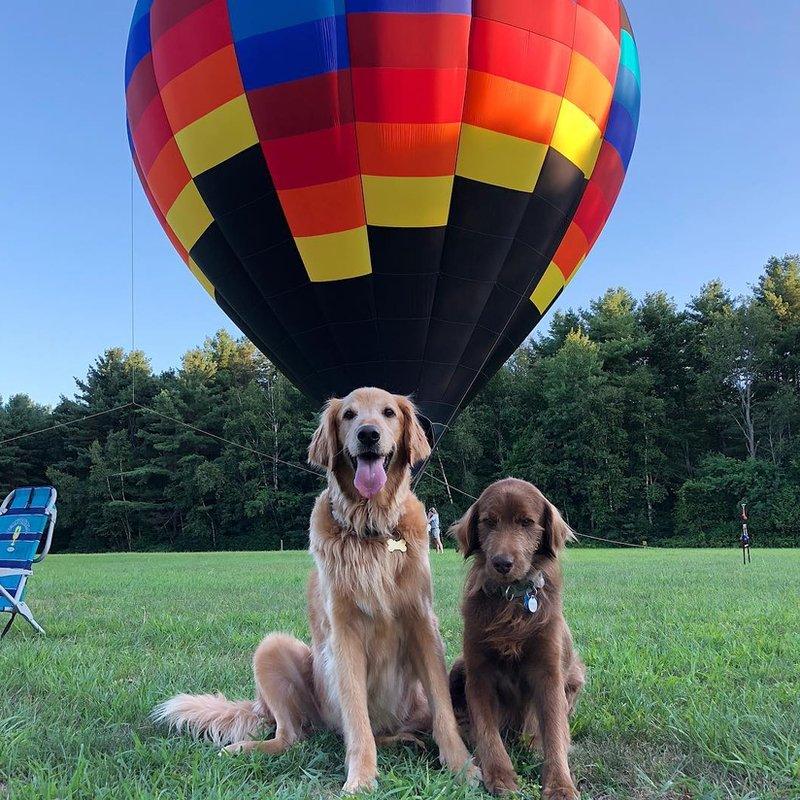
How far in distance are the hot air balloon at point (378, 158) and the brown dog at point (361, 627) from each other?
17.1 ft

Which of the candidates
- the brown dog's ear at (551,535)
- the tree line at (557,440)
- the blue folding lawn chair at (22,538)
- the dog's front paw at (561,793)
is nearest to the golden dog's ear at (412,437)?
the brown dog's ear at (551,535)

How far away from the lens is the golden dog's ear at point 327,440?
3074 millimetres

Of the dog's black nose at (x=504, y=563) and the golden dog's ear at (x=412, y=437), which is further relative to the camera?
the golden dog's ear at (x=412, y=437)

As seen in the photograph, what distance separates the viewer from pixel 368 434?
2.92 metres

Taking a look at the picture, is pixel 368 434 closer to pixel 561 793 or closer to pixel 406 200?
pixel 561 793

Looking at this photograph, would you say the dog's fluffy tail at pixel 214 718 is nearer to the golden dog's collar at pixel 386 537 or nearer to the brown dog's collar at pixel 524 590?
the golden dog's collar at pixel 386 537

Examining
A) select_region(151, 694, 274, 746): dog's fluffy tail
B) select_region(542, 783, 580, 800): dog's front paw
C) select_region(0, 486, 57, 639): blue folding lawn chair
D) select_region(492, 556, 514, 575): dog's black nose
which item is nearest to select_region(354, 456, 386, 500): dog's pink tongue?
select_region(492, 556, 514, 575): dog's black nose

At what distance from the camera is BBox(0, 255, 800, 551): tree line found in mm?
35938

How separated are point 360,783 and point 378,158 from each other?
21.6ft

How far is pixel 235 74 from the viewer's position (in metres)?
7.78

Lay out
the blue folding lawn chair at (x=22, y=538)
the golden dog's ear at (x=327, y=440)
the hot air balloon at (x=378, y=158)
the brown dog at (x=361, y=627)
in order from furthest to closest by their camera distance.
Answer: the hot air balloon at (x=378, y=158), the blue folding lawn chair at (x=22, y=538), the golden dog's ear at (x=327, y=440), the brown dog at (x=361, y=627)

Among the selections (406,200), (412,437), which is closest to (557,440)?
(406,200)

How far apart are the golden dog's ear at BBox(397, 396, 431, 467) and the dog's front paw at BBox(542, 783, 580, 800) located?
137 centimetres

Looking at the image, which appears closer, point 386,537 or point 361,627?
point 361,627
